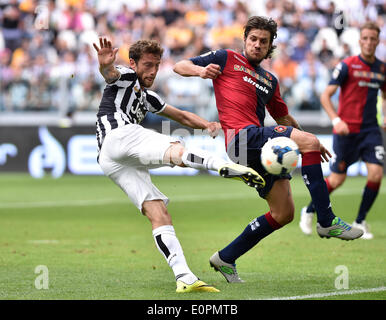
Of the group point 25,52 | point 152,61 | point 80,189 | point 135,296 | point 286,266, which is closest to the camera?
point 135,296

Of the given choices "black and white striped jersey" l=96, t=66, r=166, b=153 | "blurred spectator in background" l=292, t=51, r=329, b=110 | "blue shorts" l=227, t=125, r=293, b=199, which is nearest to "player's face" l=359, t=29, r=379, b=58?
"blue shorts" l=227, t=125, r=293, b=199

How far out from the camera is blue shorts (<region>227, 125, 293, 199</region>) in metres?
6.40

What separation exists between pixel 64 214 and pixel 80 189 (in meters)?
3.93

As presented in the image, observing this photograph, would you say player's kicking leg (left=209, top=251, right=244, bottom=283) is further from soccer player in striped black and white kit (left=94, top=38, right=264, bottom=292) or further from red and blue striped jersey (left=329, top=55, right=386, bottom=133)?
red and blue striped jersey (left=329, top=55, right=386, bottom=133)

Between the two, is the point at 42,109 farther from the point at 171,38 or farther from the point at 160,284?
the point at 160,284

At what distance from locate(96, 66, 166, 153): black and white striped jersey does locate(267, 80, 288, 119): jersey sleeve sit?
1.32 meters

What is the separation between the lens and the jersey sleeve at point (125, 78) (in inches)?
249

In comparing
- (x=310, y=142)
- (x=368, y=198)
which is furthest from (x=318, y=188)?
(x=368, y=198)

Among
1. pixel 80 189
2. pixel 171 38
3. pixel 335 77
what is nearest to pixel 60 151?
pixel 80 189

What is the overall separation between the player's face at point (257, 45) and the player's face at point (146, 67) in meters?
0.85

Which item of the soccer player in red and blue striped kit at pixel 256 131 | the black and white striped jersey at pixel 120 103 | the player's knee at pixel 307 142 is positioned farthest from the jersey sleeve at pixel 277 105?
the black and white striped jersey at pixel 120 103

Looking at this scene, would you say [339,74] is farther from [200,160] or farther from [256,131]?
[200,160]

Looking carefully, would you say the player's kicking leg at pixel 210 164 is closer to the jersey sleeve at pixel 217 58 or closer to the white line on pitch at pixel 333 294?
the white line on pitch at pixel 333 294

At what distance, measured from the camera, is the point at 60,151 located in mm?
19125
